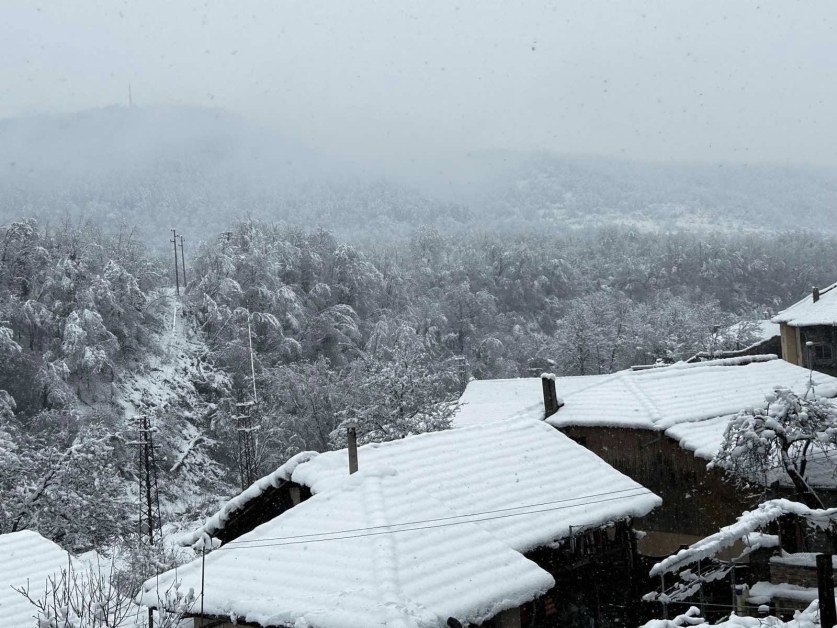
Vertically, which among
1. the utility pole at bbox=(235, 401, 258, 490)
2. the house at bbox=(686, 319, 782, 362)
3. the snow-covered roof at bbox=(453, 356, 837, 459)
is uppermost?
the snow-covered roof at bbox=(453, 356, 837, 459)

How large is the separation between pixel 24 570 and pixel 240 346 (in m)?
39.9

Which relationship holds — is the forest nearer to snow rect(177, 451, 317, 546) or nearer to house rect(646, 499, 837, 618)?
snow rect(177, 451, 317, 546)

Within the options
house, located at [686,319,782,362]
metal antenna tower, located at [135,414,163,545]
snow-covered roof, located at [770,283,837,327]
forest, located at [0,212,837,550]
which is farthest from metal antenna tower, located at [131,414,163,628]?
house, located at [686,319,782,362]

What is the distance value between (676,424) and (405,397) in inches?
680

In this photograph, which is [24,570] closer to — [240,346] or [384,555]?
[384,555]

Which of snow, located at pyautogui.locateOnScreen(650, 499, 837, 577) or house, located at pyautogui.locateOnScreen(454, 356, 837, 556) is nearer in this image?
snow, located at pyautogui.locateOnScreen(650, 499, 837, 577)

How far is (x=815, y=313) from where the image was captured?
3731 centimetres

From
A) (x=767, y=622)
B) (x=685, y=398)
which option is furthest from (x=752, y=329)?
(x=767, y=622)

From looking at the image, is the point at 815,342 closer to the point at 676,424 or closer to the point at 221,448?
the point at 676,424

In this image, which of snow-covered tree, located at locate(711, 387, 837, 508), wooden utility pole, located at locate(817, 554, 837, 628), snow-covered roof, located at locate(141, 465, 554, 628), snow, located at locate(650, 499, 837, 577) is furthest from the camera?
snow-covered tree, located at locate(711, 387, 837, 508)

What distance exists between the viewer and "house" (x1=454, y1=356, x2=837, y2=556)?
22.0 meters

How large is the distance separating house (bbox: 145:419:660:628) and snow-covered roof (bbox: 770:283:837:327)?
74.6 ft

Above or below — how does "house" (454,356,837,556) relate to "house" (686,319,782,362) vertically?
above

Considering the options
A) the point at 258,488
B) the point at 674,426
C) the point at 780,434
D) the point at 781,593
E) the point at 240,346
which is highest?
the point at 780,434
